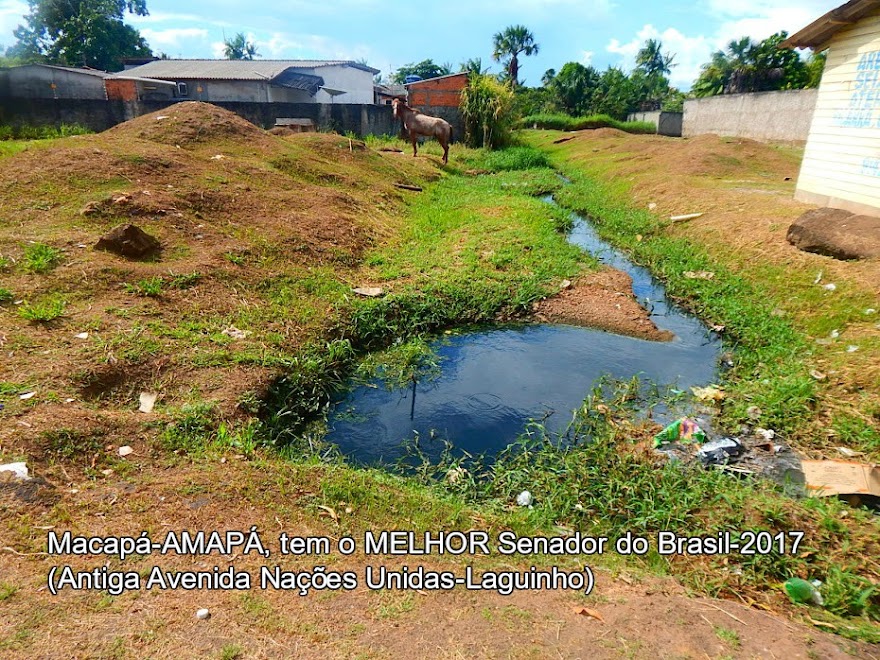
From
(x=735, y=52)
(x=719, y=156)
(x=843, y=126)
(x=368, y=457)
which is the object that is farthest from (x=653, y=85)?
(x=368, y=457)

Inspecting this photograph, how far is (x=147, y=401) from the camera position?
136 inches

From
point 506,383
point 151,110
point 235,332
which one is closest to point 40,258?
point 235,332

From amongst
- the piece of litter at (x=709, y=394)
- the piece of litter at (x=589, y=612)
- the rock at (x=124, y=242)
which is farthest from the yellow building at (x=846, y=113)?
the rock at (x=124, y=242)

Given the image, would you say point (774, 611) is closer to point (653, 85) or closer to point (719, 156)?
point (719, 156)

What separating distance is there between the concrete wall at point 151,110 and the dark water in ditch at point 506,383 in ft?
44.2

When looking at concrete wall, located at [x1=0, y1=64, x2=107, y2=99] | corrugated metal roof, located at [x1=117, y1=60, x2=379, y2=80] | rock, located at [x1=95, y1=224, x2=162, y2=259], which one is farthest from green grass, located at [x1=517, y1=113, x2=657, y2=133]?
rock, located at [x1=95, y1=224, x2=162, y2=259]

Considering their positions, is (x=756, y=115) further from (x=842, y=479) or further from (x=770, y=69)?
(x=842, y=479)

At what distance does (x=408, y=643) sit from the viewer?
1.97 m

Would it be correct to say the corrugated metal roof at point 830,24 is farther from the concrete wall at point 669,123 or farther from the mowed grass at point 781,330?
the concrete wall at point 669,123

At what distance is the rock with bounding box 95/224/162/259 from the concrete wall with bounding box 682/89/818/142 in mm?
19377

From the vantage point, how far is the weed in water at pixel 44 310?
3.89 m

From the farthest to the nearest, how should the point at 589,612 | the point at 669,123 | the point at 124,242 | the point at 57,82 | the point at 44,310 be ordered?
the point at 669,123 < the point at 57,82 < the point at 124,242 < the point at 44,310 < the point at 589,612

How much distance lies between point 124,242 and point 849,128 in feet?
31.4

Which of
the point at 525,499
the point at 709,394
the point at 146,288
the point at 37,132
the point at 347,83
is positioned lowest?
the point at 525,499
